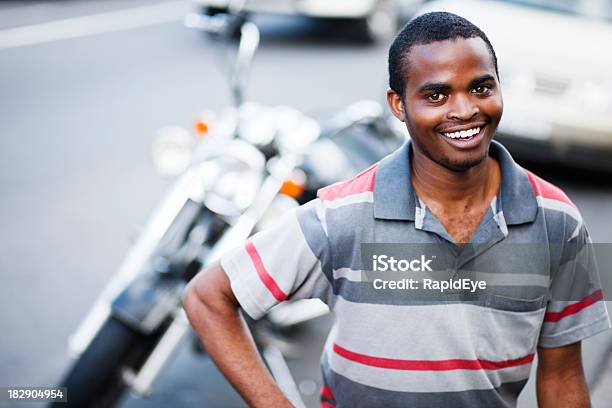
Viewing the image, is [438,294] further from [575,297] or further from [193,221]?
Result: [193,221]

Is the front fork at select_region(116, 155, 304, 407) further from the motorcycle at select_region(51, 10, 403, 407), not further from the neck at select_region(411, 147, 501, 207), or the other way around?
the neck at select_region(411, 147, 501, 207)

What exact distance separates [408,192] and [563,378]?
60 cm

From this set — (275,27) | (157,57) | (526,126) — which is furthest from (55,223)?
(275,27)

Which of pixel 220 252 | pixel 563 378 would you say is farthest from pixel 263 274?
pixel 220 252

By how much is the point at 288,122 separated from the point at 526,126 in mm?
3218

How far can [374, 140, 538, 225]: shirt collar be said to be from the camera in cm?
196

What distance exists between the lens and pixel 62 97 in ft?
28.3

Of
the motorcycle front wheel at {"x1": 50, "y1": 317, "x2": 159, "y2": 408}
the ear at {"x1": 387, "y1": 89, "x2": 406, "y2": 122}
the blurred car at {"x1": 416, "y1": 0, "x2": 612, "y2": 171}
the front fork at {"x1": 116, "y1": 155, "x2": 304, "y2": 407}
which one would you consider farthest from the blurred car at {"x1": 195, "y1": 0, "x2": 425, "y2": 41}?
the ear at {"x1": 387, "y1": 89, "x2": 406, "y2": 122}

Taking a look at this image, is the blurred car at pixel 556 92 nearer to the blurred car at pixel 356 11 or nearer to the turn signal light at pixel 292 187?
the turn signal light at pixel 292 187

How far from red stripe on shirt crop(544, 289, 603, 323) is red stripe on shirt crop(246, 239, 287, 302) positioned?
24.8 inches

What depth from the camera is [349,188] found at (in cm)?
204

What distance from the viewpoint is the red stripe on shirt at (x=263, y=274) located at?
2.01 m

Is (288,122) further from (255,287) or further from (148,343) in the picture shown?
(255,287)

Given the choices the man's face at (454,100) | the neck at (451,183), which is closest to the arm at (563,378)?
the neck at (451,183)
